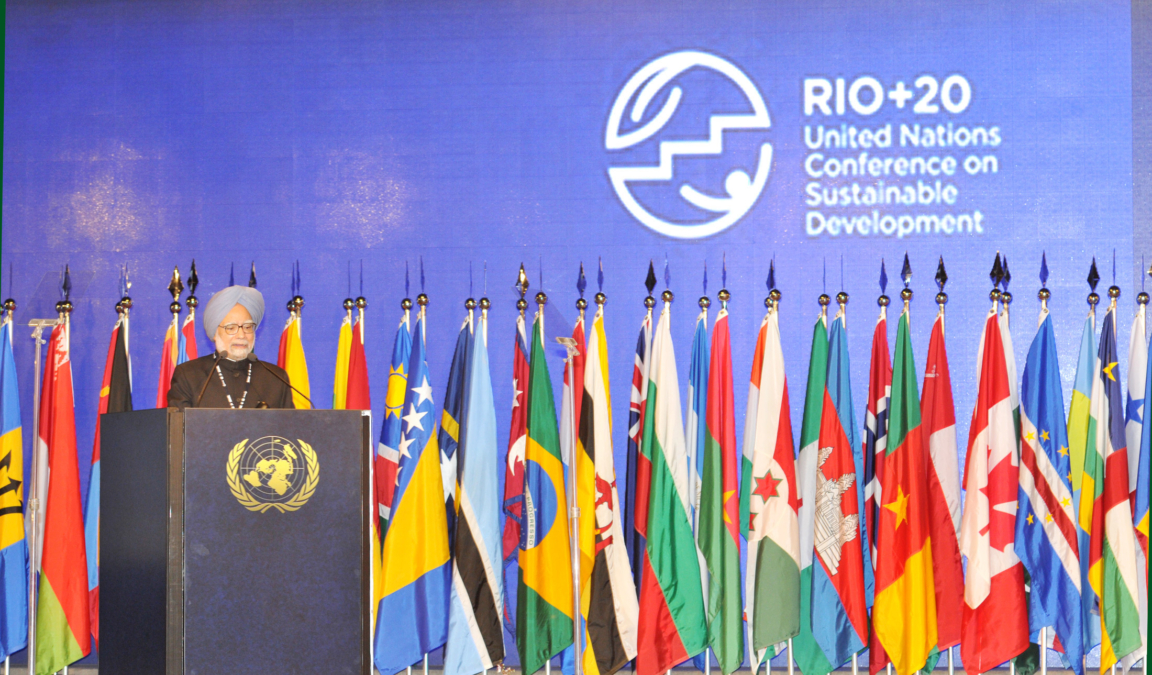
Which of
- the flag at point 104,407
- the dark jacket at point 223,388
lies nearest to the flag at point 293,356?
the flag at point 104,407

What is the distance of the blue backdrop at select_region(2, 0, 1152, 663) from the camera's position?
4594 millimetres

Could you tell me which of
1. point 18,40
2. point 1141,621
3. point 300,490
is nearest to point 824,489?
point 1141,621

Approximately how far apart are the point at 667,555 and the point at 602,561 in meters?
0.27

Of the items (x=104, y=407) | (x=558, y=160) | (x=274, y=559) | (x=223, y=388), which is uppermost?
(x=558, y=160)

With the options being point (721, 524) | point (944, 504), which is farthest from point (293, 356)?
point (944, 504)

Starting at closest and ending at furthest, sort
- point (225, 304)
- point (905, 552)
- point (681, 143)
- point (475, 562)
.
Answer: point (225, 304), point (905, 552), point (475, 562), point (681, 143)

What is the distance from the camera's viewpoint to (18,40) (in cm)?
497

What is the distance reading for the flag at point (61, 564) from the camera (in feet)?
13.7

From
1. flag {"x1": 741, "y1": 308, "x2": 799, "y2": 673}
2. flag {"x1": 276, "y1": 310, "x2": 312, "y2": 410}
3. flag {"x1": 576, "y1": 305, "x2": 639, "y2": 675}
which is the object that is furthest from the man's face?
flag {"x1": 741, "y1": 308, "x2": 799, "y2": 673}

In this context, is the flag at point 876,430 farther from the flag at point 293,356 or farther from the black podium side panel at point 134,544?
the black podium side panel at point 134,544

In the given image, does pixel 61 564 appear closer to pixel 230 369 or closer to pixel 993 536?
pixel 230 369

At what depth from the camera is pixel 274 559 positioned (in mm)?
2260

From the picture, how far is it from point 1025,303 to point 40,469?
14.6ft

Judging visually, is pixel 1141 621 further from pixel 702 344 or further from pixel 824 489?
pixel 702 344
